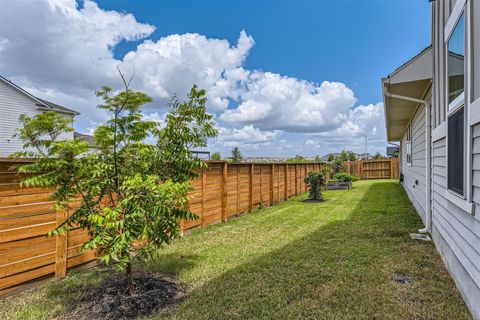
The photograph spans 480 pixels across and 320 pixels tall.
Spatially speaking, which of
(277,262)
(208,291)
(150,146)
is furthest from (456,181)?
(150,146)

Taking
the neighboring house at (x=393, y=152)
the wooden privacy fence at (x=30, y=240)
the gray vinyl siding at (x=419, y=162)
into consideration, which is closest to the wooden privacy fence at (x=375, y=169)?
the neighboring house at (x=393, y=152)

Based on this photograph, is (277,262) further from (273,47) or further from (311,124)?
(311,124)

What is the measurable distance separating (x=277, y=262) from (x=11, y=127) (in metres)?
15.8

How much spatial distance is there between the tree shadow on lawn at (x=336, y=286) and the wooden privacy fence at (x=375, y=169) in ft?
65.3

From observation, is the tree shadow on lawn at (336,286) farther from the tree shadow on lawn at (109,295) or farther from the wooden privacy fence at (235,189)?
the wooden privacy fence at (235,189)

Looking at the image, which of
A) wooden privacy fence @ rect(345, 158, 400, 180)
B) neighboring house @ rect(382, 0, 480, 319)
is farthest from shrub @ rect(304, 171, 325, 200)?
wooden privacy fence @ rect(345, 158, 400, 180)

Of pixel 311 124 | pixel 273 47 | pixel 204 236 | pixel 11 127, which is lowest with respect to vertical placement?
pixel 204 236

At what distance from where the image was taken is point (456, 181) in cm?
299

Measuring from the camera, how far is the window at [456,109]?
2.75 meters

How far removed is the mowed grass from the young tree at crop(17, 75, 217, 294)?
86 cm

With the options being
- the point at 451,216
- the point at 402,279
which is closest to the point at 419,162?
the point at 451,216

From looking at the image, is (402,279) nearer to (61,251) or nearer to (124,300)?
(124,300)

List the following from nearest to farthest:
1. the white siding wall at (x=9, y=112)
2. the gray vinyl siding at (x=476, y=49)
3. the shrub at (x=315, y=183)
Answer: the gray vinyl siding at (x=476, y=49), the shrub at (x=315, y=183), the white siding wall at (x=9, y=112)

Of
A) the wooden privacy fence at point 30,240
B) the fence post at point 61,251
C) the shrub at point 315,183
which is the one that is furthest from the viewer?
the shrub at point 315,183
